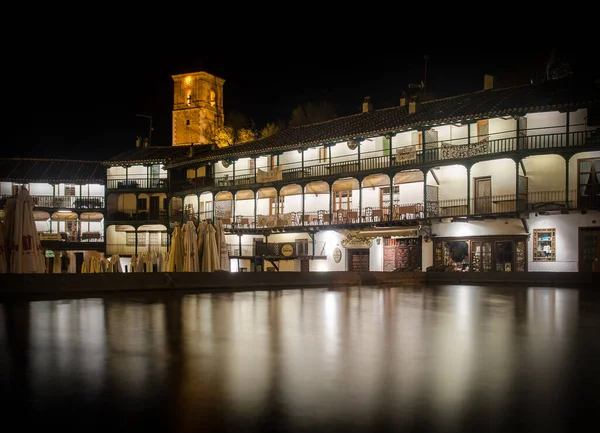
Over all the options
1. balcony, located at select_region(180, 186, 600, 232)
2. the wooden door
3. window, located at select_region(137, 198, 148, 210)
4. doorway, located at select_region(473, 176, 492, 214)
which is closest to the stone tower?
window, located at select_region(137, 198, 148, 210)

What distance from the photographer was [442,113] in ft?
117

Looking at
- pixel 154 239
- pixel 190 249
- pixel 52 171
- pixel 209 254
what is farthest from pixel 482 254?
pixel 52 171

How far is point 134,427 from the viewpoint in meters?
4.14

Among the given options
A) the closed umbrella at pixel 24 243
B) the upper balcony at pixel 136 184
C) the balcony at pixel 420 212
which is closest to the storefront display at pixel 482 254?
the balcony at pixel 420 212

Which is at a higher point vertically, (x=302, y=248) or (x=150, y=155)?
(x=150, y=155)

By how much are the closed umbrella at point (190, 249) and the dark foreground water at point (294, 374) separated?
10875 millimetres

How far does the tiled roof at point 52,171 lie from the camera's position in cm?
5791

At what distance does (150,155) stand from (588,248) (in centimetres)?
3982

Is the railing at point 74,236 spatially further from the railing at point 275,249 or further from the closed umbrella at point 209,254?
the closed umbrella at point 209,254

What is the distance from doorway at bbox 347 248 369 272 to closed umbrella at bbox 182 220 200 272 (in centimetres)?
1941

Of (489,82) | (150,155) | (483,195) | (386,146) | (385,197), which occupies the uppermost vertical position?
(489,82)

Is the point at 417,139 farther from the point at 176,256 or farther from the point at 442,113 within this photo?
the point at 176,256

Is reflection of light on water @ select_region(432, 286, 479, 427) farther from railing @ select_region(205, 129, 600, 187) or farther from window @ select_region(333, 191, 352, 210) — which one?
window @ select_region(333, 191, 352, 210)

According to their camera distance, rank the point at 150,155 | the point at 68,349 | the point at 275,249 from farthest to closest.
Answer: the point at 150,155 → the point at 275,249 → the point at 68,349
